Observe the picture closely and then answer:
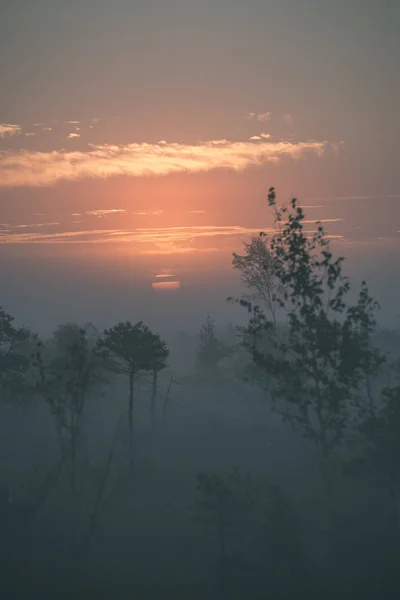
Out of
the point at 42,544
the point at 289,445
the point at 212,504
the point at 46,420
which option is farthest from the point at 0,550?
the point at 289,445

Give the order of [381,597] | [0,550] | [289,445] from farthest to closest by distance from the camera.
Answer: [289,445]
[0,550]
[381,597]

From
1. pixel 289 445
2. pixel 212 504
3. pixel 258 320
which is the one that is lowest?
pixel 289 445

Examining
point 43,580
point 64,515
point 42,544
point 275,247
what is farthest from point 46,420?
point 275,247

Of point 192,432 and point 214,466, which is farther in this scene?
point 192,432

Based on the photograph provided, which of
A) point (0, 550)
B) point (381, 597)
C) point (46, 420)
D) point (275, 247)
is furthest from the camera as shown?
point (46, 420)

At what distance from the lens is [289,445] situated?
47.7 meters

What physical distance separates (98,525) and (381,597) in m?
18.2

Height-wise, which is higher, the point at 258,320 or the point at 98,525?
the point at 258,320

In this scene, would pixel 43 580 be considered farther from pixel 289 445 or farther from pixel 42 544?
pixel 289 445

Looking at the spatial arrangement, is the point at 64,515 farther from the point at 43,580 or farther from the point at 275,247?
the point at 275,247

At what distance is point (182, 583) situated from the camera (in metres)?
26.1

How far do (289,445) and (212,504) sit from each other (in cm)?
2300

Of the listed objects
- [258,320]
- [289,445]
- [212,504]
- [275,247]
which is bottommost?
[289,445]

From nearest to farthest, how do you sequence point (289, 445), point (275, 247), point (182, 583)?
point (182, 583) < point (275, 247) < point (289, 445)
